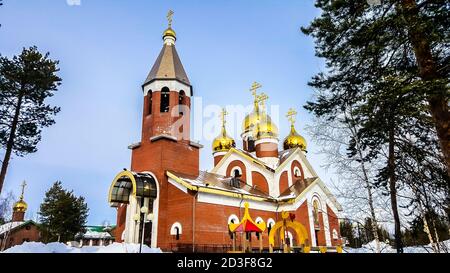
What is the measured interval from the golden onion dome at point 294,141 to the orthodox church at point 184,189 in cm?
359

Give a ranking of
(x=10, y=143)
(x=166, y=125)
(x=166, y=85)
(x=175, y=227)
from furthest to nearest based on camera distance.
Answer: (x=166, y=85)
(x=166, y=125)
(x=175, y=227)
(x=10, y=143)

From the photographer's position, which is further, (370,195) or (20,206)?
(20,206)

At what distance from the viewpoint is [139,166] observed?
60.2 feet

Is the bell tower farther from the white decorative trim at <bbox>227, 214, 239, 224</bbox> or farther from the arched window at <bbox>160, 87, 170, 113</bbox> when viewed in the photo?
the white decorative trim at <bbox>227, 214, 239, 224</bbox>

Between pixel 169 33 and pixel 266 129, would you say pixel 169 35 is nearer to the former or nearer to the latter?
pixel 169 33

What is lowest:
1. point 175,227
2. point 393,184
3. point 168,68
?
point 175,227

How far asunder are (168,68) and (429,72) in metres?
16.0

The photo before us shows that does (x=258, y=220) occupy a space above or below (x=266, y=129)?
below

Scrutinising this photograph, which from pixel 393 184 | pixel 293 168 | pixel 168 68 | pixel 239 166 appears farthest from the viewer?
pixel 293 168

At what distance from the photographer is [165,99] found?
1931 cm

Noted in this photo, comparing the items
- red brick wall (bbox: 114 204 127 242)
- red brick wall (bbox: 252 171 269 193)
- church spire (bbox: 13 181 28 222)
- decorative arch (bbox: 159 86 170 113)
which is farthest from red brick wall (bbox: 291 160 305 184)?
church spire (bbox: 13 181 28 222)

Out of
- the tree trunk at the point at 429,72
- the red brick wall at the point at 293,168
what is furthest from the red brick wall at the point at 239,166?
the tree trunk at the point at 429,72

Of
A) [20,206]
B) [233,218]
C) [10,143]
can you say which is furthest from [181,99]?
[20,206]
